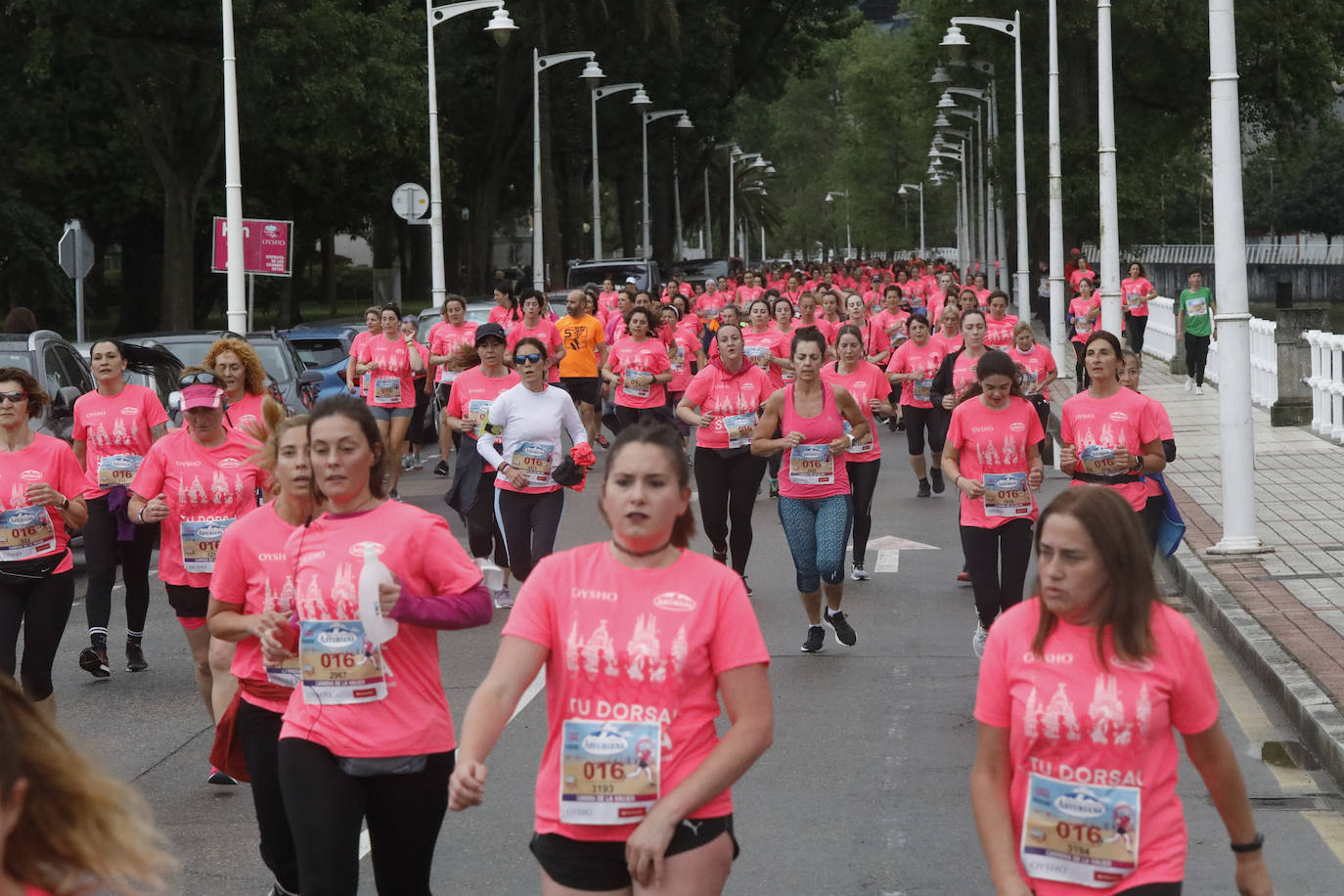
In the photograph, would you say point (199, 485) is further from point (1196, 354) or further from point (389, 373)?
point (1196, 354)

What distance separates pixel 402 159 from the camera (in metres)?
50.3

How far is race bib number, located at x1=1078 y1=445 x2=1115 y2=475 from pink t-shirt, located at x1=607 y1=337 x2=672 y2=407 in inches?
319

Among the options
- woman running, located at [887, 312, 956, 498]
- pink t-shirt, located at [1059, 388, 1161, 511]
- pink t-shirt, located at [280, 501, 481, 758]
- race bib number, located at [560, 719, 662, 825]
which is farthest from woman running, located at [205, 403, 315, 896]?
woman running, located at [887, 312, 956, 498]

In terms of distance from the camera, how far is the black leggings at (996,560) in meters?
9.66

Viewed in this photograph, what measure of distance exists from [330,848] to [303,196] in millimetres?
46817

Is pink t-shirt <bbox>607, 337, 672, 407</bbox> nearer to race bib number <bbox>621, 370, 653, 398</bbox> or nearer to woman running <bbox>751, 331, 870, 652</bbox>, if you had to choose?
race bib number <bbox>621, 370, 653, 398</bbox>

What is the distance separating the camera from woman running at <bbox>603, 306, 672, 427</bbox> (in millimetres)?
17734

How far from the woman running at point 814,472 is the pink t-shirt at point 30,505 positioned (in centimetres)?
371

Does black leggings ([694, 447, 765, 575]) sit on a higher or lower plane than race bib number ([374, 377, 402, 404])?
lower

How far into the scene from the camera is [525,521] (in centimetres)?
1146

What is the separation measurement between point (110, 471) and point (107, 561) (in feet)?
1.69

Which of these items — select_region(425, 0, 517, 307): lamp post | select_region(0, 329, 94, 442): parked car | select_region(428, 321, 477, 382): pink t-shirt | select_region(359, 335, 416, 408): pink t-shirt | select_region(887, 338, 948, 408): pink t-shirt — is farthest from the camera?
select_region(425, 0, 517, 307): lamp post

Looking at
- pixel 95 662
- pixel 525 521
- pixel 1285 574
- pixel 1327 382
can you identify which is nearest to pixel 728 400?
pixel 525 521

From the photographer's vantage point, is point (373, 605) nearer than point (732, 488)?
Yes
